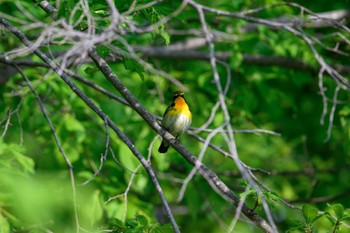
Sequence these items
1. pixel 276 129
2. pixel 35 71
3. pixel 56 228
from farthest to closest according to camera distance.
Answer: pixel 276 129 < pixel 35 71 < pixel 56 228

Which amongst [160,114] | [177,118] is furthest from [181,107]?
[160,114]

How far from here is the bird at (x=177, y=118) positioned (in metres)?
6.12

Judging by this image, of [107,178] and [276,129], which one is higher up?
[107,178]

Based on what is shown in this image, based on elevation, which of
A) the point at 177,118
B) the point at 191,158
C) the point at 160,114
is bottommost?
the point at 160,114

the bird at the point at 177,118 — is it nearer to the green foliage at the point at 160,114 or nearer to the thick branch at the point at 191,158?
the green foliage at the point at 160,114

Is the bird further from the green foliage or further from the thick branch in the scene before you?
the thick branch

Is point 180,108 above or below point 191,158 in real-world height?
A: below

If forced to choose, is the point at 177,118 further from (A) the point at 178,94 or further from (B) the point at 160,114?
(B) the point at 160,114

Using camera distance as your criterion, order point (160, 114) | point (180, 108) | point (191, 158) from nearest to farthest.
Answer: point (191, 158)
point (180, 108)
point (160, 114)

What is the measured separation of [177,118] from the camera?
243 inches

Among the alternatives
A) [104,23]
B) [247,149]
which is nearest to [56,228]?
[104,23]

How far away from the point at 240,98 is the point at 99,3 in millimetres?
3177

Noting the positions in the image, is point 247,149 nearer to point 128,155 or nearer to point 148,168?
point 128,155

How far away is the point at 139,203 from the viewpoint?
6031 millimetres
